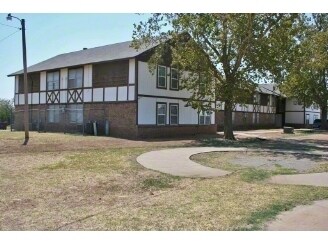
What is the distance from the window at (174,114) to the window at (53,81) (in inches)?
391

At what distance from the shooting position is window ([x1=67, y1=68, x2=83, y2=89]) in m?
29.2

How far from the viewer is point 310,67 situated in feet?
87.9

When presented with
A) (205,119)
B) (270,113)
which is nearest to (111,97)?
(205,119)

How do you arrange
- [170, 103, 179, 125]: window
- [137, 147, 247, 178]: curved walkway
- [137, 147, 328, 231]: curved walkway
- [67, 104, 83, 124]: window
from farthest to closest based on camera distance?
[67, 104, 83, 124]: window → [170, 103, 179, 125]: window → [137, 147, 247, 178]: curved walkway → [137, 147, 328, 231]: curved walkway

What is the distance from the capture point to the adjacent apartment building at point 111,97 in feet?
83.4

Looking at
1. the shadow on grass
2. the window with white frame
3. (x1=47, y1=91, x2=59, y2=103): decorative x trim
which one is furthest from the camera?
(x1=47, y1=91, x2=59, y2=103): decorative x trim

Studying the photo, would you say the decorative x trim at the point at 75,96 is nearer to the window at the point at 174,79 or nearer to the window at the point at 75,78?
the window at the point at 75,78

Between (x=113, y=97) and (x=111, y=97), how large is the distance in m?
0.19

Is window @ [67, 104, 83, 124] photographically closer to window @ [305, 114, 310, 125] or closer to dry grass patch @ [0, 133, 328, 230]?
dry grass patch @ [0, 133, 328, 230]

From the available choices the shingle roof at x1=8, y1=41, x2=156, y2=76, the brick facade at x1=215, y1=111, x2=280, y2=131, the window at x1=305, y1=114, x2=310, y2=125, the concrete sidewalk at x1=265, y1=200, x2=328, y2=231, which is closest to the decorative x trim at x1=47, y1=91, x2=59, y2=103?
the shingle roof at x1=8, y1=41, x2=156, y2=76

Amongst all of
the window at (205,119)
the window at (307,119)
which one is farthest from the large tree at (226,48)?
the window at (307,119)

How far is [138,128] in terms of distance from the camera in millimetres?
25016

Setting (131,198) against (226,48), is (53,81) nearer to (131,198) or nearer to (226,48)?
(226,48)

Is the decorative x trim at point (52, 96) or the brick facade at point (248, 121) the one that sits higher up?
the decorative x trim at point (52, 96)
